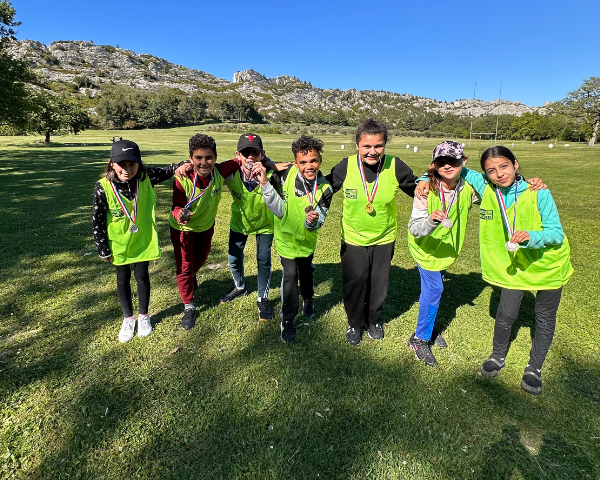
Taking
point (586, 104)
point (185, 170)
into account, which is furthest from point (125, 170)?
point (586, 104)

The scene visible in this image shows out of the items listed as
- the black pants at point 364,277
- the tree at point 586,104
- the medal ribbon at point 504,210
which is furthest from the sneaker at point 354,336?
the tree at point 586,104

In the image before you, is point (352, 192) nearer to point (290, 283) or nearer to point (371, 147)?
point (371, 147)

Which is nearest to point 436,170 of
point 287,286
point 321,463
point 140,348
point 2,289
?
point 287,286

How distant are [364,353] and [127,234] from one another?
2758 mm

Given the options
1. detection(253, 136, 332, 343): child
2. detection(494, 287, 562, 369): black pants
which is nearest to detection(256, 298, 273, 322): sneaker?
detection(253, 136, 332, 343): child

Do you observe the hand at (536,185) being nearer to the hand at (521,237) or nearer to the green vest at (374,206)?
the hand at (521,237)

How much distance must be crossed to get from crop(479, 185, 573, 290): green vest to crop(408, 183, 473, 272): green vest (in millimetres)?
178

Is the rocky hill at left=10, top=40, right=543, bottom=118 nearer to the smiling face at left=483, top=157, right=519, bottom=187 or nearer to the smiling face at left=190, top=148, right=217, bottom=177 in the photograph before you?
the smiling face at left=190, top=148, right=217, bottom=177

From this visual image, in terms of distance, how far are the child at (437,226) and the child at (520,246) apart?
20cm

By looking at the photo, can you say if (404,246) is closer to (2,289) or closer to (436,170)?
(436,170)

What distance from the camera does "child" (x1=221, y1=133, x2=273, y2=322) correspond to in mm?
3877

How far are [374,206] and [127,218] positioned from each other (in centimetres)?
251

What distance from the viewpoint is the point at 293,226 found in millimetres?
3414

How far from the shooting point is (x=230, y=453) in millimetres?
2432
